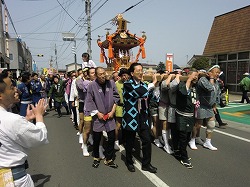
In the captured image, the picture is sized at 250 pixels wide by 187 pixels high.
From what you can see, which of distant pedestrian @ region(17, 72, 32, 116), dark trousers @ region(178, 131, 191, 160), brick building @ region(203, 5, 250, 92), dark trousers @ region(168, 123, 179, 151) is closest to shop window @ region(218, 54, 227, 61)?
brick building @ region(203, 5, 250, 92)

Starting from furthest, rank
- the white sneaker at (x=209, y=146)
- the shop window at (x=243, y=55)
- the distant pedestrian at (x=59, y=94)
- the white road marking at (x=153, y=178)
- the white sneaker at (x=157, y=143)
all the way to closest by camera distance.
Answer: the shop window at (x=243, y=55), the distant pedestrian at (x=59, y=94), the white sneaker at (x=157, y=143), the white sneaker at (x=209, y=146), the white road marking at (x=153, y=178)

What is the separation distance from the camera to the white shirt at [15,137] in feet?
5.65

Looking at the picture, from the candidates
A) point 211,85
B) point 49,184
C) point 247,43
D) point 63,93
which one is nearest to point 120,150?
point 49,184

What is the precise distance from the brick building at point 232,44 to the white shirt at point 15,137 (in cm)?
1524

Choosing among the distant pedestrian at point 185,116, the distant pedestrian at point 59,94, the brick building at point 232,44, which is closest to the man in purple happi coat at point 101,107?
the distant pedestrian at point 185,116

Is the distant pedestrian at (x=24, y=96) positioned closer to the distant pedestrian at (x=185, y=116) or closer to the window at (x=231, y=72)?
the distant pedestrian at (x=185, y=116)

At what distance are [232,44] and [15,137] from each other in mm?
16396

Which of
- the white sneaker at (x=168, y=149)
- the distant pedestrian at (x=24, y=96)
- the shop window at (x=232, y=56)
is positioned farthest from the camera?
the shop window at (x=232, y=56)

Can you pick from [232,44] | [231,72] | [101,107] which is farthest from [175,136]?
[231,72]

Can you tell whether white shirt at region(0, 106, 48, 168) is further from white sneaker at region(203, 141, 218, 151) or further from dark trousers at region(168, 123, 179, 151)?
white sneaker at region(203, 141, 218, 151)

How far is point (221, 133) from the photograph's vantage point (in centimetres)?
653

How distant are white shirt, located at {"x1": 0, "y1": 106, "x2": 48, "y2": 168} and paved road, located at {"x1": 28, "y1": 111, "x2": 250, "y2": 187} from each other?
195 centimetres

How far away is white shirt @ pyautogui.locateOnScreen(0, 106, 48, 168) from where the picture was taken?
1722 mm

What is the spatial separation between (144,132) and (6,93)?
250cm
